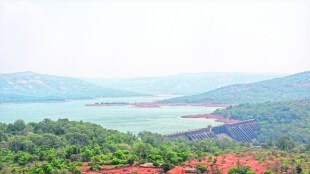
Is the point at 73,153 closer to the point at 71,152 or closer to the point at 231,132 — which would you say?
the point at 71,152

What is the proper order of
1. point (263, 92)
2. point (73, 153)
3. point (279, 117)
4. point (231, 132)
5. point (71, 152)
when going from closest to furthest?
point (71, 152) → point (73, 153) → point (231, 132) → point (279, 117) → point (263, 92)

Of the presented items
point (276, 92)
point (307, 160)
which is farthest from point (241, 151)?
point (276, 92)

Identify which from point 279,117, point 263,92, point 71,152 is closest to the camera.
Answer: point 71,152

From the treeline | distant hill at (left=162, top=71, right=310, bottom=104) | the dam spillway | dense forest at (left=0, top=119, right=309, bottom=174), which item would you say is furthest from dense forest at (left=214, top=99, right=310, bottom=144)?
the treeline

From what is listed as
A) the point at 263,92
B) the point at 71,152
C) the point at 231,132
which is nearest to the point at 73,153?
the point at 71,152

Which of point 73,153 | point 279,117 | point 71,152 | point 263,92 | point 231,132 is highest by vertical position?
point 263,92

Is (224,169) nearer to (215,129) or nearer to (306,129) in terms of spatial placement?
(306,129)
